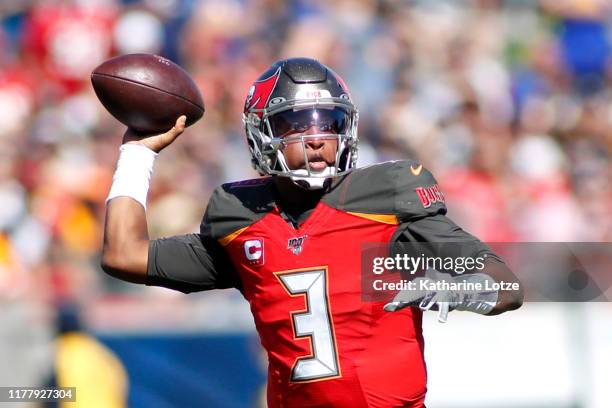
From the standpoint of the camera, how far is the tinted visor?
3551 mm

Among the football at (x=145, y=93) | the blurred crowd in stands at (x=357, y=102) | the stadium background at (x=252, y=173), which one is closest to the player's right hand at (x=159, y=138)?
the football at (x=145, y=93)

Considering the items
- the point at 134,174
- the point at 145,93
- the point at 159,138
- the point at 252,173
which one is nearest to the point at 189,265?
the point at 134,174

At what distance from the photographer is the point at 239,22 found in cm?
922

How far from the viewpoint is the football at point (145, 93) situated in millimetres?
3750

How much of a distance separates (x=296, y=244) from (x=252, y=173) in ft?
13.7

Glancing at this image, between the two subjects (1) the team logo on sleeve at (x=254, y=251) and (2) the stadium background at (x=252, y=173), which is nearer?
A: (1) the team logo on sleeve at (x=254, y=251)

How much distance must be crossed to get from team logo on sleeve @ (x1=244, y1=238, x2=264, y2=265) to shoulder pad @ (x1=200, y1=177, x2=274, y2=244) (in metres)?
0.07

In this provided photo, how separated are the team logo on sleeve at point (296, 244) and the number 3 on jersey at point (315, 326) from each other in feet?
0.22

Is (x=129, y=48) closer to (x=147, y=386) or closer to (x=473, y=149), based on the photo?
(x=473, y=149)

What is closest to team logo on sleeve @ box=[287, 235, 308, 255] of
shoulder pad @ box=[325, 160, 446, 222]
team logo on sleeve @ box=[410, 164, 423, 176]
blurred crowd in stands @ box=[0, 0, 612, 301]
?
shoulder pad @ box=[325, 160, 446, 222]

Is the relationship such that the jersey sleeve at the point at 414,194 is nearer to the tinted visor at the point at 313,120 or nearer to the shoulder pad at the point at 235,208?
the tinted visor at the point at 313,120

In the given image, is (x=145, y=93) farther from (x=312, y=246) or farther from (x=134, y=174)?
(x=312, y=246)

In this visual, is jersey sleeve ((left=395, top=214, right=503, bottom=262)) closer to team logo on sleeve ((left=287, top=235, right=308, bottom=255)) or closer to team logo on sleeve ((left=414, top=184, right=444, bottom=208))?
team logo on sleeve ((left=414, top=184, right=444, bottom=208))

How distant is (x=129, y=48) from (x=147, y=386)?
11.8ft
